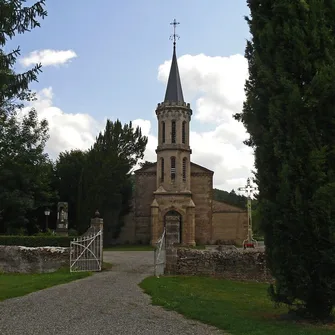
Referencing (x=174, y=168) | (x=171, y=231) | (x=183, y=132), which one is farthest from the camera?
(x=183, y=132)

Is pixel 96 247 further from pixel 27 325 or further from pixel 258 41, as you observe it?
pixel 258 41

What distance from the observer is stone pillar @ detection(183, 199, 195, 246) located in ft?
141

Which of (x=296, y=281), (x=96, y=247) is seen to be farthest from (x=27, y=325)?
(x=96, y=247)

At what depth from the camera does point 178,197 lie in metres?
43.9

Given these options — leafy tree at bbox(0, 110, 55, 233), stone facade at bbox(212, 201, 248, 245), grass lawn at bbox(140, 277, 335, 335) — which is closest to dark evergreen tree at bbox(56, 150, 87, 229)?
leafy tree at bbox(0, 110, 55, 233)

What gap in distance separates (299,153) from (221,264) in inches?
362

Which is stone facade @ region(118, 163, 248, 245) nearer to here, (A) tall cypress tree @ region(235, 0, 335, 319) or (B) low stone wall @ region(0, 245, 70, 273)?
(B) low stone wall @ region(0, 245, 70, 273)

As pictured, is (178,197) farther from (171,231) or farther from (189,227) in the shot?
(171,231)

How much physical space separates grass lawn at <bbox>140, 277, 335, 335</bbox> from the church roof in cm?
3237

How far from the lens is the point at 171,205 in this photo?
144ft

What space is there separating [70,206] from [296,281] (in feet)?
125

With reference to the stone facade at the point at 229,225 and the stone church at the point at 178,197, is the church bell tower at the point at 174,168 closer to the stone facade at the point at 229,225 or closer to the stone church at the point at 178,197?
the stone church at the point at 178,197

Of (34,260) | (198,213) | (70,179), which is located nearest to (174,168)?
(198,213)

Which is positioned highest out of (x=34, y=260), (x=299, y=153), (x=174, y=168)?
(x=174, y=168)
